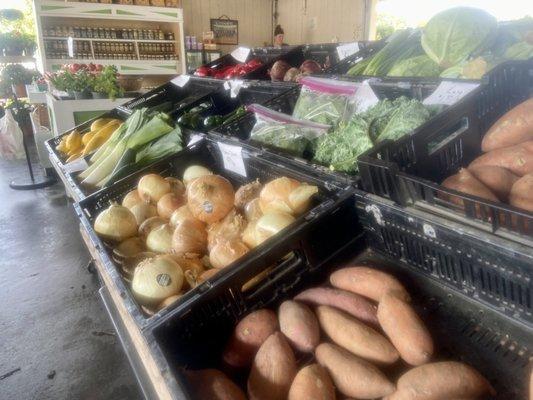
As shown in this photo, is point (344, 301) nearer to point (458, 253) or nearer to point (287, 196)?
point (458, 253)

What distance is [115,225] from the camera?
4.99 feet

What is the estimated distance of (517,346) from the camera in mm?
906

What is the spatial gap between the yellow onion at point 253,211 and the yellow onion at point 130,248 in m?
0.44

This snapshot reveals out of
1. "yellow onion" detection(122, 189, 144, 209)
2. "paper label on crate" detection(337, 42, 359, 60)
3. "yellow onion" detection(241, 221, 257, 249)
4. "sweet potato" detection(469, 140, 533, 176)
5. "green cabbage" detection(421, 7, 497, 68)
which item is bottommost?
"yellow onion" detection(122, 189, 144, 209)

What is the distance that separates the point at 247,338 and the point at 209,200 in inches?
24.2

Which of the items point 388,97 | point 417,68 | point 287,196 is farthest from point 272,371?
point 417,68

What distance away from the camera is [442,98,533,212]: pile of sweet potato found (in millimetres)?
967

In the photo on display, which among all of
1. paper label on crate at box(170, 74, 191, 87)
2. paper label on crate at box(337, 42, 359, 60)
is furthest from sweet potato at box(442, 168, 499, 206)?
paper label on crate at box(170, 74, 191, 87)

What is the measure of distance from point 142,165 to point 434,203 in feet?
5.30

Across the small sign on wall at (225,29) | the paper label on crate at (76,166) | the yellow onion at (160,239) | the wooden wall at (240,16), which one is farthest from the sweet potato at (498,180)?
the small sign on wall at (225,29)

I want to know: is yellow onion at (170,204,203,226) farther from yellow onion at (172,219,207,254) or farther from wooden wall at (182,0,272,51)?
wooden wall at (182,0,272,51)

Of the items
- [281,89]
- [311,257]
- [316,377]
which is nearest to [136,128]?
[281,89]

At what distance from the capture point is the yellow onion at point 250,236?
4.10ft

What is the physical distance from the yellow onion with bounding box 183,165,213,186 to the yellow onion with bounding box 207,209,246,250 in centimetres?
47
